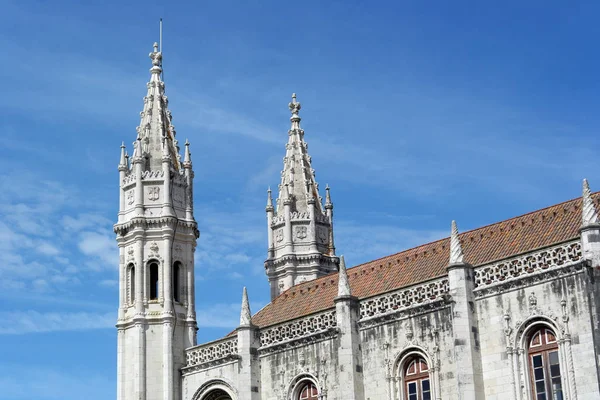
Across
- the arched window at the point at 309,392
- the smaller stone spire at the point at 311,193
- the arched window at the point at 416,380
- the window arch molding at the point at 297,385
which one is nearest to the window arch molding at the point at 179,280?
the smaller stone spire at the point at 311,193

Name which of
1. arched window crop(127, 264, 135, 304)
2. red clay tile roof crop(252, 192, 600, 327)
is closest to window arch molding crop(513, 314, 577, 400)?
red clay tile roof crop(252, 192, 600, 327)

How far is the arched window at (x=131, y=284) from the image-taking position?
47938 mm

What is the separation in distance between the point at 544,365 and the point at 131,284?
20508 mm

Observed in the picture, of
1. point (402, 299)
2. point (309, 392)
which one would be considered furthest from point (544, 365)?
point (309, 392)

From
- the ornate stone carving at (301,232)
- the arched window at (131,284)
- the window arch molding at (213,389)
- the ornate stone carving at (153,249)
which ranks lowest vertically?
the window arch molding at (213,389)

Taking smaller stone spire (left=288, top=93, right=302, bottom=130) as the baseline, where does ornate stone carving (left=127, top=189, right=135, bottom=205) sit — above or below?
below

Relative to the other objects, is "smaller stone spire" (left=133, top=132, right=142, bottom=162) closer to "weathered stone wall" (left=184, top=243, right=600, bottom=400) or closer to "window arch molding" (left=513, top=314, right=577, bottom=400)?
"weathered stone wall" (left=184, top=243, right=600, bottom=400)

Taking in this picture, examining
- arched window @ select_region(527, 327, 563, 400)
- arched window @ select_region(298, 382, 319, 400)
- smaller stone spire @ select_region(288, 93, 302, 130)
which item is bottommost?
arched window @ select_region(527, 327, 563, 400)

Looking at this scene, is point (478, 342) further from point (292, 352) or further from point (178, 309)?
point (178, 309)

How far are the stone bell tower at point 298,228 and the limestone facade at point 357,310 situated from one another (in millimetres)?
72

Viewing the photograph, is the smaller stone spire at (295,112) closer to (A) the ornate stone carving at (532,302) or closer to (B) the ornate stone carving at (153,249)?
(B) the ornate stone carving at (153,249)

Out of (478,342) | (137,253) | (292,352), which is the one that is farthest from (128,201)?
(478,342)

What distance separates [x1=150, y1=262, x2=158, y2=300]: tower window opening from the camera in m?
48.0

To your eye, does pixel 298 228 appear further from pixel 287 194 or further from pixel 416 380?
pixel 416 380
